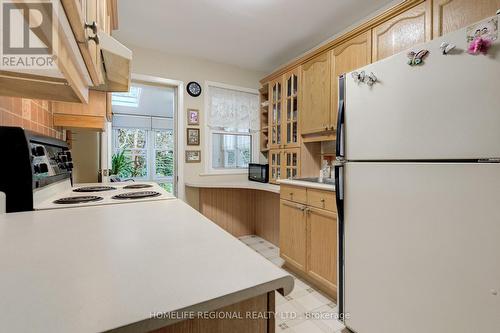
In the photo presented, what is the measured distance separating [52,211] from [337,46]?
7.60 feet

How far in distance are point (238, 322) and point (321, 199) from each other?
5.06 feet

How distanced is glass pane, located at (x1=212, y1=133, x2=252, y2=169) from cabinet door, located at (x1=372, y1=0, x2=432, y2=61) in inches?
81.3

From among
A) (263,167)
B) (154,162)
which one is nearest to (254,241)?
(263,167)

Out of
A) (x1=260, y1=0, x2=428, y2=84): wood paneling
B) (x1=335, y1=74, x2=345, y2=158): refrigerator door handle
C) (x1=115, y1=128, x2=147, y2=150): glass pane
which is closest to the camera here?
(x1=335, y1=74, x2=345, y2=158): refrigerator door handle

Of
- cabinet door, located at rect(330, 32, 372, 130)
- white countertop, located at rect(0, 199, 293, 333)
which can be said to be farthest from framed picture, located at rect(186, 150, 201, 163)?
white countertop, located at rect(0, 199, 293, 333)

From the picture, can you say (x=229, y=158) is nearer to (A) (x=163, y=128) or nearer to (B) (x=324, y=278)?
(B) (x=324, y=278)

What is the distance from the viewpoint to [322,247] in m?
1.88

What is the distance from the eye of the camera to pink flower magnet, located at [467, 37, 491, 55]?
0.91 metres

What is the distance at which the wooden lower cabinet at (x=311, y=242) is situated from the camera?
1799 millimetres

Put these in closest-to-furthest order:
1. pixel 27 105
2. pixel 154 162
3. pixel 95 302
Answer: pixel 95 302, pixel 27 105, pixel 154 162

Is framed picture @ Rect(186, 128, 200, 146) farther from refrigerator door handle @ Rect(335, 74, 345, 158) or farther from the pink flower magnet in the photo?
the pink flower magnet

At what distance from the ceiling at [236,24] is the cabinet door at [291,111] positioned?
41cm

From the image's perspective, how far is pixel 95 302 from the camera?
1.19ft

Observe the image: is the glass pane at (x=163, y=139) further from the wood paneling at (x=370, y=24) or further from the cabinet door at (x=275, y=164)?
the wood paneling at (x=370, y=24)
